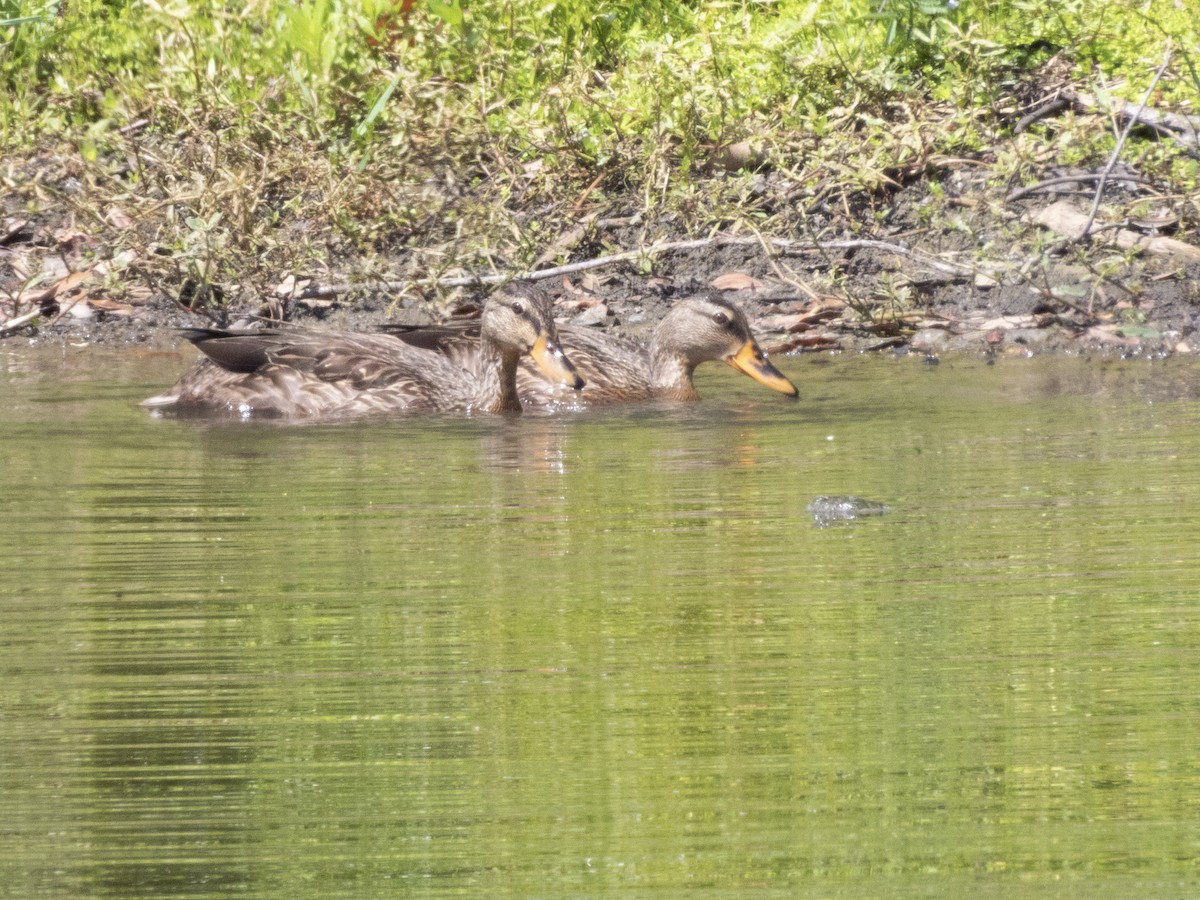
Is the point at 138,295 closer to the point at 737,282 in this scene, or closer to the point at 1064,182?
the point at 737,282

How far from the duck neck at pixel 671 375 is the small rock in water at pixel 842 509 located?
160 inches

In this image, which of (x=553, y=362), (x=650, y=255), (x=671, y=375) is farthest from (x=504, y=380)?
(x=650, y=255)

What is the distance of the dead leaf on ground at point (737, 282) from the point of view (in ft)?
40.1

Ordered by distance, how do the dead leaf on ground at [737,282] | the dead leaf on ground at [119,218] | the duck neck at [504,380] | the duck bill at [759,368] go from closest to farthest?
1. the duck bill at [759,368]
2. the duck neck at [504,380]
3. the dead leaf on ground at [737,282]
4. the dead leaf on ground at [119,218]

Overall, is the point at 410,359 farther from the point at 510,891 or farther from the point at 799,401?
the point at 510,891

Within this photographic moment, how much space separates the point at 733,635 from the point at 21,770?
1565 millimetres

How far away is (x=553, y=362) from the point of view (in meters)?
10.3

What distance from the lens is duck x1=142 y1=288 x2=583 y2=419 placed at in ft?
32.9

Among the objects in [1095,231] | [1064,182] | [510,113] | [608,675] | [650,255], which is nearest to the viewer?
[608,675]

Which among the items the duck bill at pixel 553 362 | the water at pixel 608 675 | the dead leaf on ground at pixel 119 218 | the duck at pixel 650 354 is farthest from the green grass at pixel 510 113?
the water at pixel 608 675

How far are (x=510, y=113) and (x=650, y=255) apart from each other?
4.12ft

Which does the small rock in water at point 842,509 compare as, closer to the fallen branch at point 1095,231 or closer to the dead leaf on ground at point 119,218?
the fallen branch at point 1095,231

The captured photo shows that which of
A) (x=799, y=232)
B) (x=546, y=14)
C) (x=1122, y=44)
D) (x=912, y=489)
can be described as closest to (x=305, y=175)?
(x=546, y=14)

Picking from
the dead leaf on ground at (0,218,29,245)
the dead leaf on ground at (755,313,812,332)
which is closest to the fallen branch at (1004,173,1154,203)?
the dead leaf on ground at (755,313,812,332)
